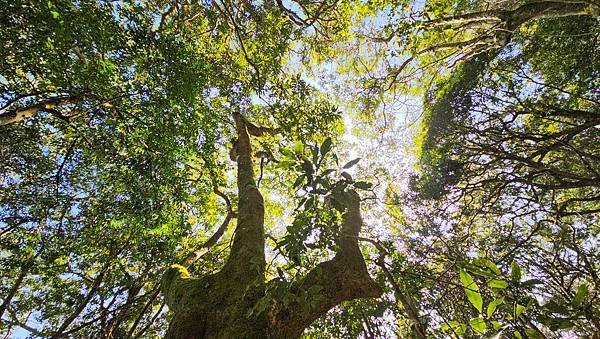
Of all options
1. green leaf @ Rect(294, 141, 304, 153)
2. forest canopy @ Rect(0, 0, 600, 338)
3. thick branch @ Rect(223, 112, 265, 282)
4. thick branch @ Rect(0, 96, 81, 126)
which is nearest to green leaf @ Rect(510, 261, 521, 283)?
A: forest canopy @ Rect(0, 0, 600, 338)

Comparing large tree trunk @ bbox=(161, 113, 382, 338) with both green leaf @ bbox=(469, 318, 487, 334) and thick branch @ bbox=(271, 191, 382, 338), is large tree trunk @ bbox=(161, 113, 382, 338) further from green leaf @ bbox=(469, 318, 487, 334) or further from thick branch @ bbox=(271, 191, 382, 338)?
green leaf @ bbox=(469, 318, 487, 334)

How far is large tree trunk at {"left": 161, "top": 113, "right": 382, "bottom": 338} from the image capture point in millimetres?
2074

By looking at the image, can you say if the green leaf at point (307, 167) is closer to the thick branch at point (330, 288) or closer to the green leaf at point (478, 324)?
the thick branch at point (330, 288)

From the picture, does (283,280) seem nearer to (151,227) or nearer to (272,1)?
(151,227)

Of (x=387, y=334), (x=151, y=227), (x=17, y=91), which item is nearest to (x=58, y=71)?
(x=17, y=91)

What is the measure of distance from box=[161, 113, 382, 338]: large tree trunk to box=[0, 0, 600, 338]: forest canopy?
0.06 ft

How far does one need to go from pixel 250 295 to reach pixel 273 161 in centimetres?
290

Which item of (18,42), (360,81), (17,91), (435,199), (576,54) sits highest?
(360,81)

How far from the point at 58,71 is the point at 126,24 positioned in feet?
3.54

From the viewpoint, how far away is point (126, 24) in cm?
377

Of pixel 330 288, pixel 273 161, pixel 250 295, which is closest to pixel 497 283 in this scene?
pixel 330 288

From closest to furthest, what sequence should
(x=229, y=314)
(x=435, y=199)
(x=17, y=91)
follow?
(x=229, y=314)
(x=17, y=91)
(x=435, y=199)

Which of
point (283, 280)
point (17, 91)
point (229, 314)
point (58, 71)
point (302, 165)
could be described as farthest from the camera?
point (17, 91)

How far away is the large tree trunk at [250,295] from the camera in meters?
2.07
